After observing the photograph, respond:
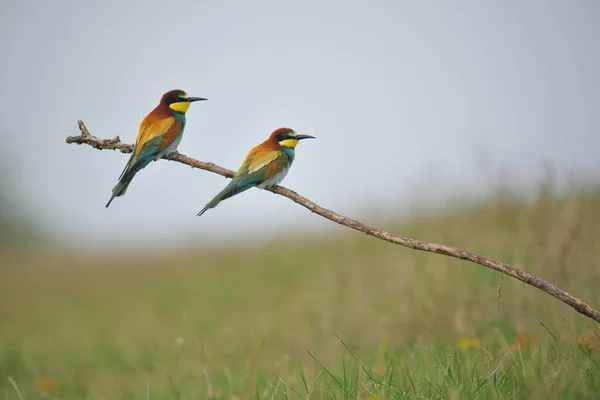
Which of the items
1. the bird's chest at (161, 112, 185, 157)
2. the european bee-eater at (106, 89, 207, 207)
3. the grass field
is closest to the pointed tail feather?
the european bee-eater at (106, 89, 207, 207)

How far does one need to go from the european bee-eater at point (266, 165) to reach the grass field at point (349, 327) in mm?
620

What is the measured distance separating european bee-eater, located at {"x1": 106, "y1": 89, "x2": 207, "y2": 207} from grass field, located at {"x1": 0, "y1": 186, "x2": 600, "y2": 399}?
34.0 inches

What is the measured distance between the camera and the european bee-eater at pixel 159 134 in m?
1.94

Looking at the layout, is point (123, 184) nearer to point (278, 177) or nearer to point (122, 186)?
point (122, 186)

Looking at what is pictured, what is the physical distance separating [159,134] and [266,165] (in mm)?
375

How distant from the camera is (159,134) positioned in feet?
6.53

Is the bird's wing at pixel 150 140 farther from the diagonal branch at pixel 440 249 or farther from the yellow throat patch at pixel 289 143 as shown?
the yellow throat patch at pixel 289 143

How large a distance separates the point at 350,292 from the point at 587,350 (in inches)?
124

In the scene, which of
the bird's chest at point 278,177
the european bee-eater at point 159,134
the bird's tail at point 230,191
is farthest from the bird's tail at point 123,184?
the bird's chest at point 278,177

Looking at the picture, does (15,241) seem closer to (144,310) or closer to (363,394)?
(144,310)

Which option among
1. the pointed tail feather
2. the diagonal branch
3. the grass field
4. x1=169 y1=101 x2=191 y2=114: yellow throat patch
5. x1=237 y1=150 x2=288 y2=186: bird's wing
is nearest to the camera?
the diagonal branch

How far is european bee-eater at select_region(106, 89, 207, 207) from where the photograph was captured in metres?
1.94

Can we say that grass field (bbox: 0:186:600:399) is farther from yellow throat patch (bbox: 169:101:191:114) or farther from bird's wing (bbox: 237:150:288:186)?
yellow throat patch (bbox: 169:101:191:114)

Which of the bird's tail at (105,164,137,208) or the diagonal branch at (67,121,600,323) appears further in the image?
the bird's tail at (105,164,137,208)
